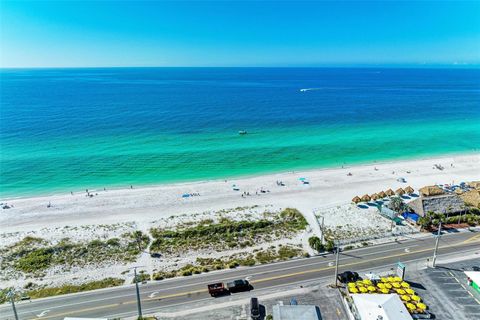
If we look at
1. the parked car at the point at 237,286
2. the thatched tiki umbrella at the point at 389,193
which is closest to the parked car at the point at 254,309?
the parked car at the point at 237,286

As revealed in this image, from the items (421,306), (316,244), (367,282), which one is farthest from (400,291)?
(316,244)

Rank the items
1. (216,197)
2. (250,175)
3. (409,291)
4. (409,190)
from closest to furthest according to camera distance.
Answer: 1. (409,291)
2. (409,190)
3. (216,197)
4. (250,175)

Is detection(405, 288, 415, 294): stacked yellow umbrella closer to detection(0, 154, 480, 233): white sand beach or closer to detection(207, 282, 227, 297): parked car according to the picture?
detection(207, 282, 227, 297): parked car

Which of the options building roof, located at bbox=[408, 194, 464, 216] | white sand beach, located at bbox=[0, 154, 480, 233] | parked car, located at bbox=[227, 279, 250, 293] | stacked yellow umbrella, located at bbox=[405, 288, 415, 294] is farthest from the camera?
white sand beach, located at bbox=[0, 154, 480, 233]

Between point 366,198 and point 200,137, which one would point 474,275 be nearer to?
point 366,198

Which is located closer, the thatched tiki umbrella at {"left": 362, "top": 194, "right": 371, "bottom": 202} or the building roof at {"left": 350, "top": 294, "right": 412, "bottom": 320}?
the building roof at {"left": 350, "top": 294, "right": 412, "bottom": 320}

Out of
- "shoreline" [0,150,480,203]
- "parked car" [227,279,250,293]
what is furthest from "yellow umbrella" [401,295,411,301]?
"shoreline" [0,150,480,203]
